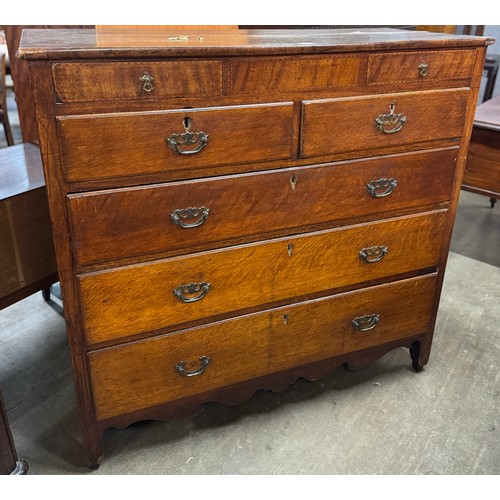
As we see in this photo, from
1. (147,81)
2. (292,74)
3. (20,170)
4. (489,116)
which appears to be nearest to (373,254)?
(292,74)

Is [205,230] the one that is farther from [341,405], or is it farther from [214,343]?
[341,405]

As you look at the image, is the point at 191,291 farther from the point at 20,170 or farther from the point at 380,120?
the point at 20,170

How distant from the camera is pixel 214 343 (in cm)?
163

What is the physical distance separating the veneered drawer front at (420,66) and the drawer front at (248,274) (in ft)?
1.40

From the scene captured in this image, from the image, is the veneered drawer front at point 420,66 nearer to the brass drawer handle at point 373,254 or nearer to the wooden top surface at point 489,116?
the brass drawer handle at point 373,254

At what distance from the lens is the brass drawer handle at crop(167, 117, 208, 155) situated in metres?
1.32

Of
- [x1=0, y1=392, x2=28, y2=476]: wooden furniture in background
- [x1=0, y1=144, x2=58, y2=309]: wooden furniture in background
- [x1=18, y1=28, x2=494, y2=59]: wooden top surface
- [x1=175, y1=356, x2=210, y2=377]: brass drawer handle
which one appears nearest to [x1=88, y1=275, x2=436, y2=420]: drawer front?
[x1=175, y1=356, x2=210, y2=377]: brass drawer handle

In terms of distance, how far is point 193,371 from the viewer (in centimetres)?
165

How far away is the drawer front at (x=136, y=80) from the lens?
1194 mm

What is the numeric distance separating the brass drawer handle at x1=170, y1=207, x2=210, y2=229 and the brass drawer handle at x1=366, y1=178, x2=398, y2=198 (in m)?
0.51

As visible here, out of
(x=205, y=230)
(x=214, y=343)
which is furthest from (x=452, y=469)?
(x=205, y=230)

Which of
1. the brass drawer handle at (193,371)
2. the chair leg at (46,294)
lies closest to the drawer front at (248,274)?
the brass drawer handle at (193,371)

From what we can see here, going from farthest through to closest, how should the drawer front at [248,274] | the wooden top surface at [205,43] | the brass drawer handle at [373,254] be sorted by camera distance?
the brass drawer handle at [373,254] < the drawer front at [248,274] < the wooden top surface at [205,43]

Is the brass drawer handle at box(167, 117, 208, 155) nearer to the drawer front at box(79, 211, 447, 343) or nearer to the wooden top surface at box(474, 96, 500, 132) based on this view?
the drawer front at box(79, 211, 447, 343)
